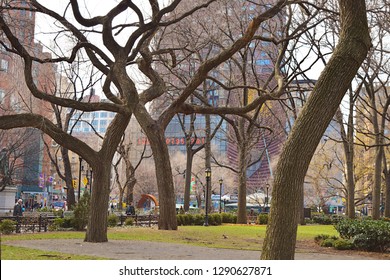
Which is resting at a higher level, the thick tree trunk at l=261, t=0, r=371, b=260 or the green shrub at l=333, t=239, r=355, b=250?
the thick tree trunk at l=261, t=0, r=371, b=260

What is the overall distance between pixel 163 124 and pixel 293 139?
13.7m

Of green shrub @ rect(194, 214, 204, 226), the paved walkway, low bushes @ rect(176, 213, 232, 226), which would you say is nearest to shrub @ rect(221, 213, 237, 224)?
low bushes @ rect(176, 213, 232, 226)

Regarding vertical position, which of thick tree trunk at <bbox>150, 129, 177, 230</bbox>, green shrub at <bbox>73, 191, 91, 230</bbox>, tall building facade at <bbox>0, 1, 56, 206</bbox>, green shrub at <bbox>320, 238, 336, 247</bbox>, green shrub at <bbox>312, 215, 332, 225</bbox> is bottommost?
green shrub at <bbox>320, 238, 336, 247</bbox>

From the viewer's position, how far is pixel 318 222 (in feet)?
123

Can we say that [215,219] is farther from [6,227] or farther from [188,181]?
[6,227]

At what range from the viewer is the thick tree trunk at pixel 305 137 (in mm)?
8438

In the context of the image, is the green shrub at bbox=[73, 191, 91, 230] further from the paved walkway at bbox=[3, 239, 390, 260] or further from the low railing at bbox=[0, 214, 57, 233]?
the paved walkway at bbox=[3, 239, 390, 260]

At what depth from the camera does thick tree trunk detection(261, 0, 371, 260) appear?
8.44 metres

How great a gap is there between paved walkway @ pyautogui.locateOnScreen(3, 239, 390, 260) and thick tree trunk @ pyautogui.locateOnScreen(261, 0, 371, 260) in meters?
4.87

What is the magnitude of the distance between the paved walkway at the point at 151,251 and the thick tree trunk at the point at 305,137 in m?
4.87

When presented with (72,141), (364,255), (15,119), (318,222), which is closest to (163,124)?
(72,141)

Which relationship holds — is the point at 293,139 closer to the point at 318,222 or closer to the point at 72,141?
the point at 72,141

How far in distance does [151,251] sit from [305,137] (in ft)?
23.8

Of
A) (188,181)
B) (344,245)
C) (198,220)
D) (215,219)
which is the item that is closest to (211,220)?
(215,219)
